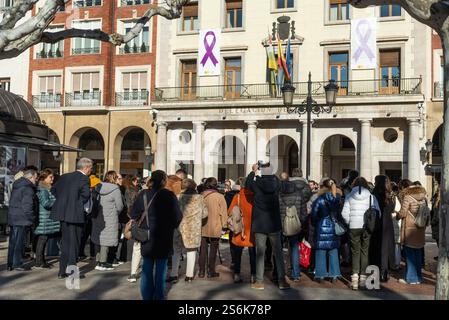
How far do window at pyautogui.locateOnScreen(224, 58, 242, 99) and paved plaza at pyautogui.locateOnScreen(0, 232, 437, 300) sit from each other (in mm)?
21516

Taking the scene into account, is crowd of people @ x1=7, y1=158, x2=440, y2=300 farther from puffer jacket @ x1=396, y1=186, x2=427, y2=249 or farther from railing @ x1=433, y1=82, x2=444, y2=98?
railing @ x1=433, y1=82, x2=444, y2=98

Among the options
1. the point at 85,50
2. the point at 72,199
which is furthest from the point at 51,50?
the point at 72,199

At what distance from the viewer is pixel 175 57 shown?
31.8 meters

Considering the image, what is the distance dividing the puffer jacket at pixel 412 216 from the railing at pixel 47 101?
94.7 feet

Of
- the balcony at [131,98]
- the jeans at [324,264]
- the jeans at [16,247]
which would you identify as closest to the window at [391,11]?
the balcony at [131,98]

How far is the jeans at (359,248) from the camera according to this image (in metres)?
8.55

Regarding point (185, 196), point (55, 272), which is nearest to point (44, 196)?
point (55, 272)

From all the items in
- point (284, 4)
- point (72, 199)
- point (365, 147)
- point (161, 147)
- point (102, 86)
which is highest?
point (284, 4)

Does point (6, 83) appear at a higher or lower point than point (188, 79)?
higher

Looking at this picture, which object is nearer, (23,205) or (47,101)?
(23,205)

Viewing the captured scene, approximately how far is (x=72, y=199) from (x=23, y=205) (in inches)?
62.2

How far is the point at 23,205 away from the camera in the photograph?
9711 mm

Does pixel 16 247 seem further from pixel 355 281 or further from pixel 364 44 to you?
pixel 364 44

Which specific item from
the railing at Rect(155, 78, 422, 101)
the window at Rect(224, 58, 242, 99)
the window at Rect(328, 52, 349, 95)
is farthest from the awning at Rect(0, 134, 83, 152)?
the window at Rect(328, 52, 349, 95)
